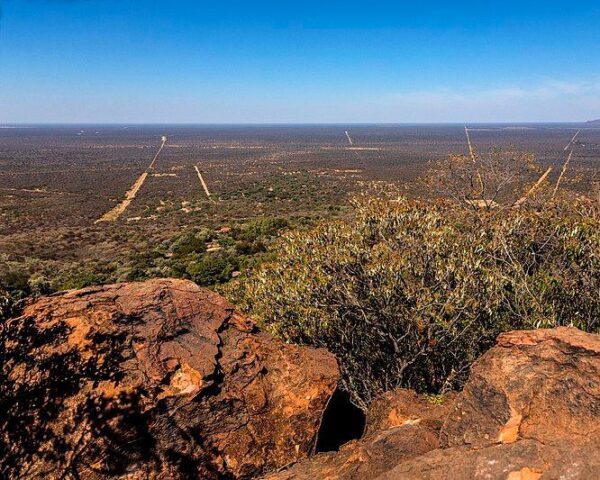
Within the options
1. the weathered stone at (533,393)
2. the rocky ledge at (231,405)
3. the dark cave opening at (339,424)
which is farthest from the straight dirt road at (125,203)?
the weathered stone at (533,393)

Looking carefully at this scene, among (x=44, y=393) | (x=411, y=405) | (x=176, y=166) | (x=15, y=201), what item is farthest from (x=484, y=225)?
(x=176, y=166)

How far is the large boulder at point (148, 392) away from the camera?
7027mm

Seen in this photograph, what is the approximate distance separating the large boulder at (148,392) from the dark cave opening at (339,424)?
0.57 m

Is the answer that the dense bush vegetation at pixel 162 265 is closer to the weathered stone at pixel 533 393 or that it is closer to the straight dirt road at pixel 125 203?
the straight dirt road at pixel 125 203

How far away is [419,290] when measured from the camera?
439 inches

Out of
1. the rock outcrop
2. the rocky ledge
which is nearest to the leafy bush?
the rocky ledge

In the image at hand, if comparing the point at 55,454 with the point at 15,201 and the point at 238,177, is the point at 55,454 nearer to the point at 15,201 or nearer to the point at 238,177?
the point at 15,201

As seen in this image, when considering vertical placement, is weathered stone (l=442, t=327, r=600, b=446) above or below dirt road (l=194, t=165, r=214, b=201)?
above

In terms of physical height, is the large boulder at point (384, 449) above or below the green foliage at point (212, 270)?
above

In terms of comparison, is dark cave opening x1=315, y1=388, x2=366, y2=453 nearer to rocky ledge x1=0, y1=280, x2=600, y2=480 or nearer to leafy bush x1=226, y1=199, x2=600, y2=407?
rocky ledge x1=0, y1=280, x2=600, y2=480

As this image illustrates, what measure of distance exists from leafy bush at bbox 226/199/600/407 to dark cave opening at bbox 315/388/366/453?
4.82ft

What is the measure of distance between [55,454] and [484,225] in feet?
43.2

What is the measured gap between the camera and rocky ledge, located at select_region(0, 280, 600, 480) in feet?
19.2

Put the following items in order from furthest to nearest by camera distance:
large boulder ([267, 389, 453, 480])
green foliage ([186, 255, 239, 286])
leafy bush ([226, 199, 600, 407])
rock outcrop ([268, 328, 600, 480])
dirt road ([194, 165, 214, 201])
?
dirt road ([194, 165, 214, 201]), green foliage ([186, 255, 239, 286]), leafy bush ([226, 199, 600, 407]), large boulder ([267, 389, 453, 480]), rock outcrop ([268, 328, 600, 480])
